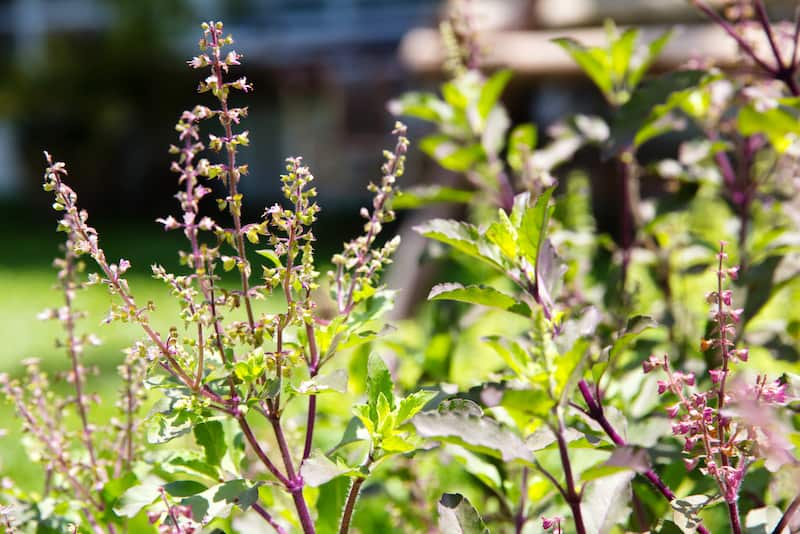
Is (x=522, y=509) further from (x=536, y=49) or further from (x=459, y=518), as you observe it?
(x=536, y=49)

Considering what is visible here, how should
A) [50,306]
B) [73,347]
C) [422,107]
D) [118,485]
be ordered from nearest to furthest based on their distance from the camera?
[118,485], [73,347], [422,107], [50,306]

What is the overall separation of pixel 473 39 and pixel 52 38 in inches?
425

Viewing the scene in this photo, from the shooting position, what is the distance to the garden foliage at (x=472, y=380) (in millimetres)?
870

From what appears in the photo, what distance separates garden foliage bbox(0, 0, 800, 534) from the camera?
0.87 m

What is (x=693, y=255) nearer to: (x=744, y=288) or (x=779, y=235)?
(x=779, y=235)

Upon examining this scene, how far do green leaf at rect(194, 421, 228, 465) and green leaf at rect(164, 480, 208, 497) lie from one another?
0.18ft

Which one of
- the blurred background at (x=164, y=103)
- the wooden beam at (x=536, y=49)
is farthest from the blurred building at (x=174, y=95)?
the wooden beam at (x=536, y=49)

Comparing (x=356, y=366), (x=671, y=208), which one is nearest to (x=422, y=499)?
(x=356, y=366)

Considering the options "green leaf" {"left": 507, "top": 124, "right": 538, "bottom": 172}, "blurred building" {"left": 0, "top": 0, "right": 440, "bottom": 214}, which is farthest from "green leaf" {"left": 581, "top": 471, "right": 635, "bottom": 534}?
"blurred building" {"left": 0, "top": 0, "right": 440, "bottom": 214}

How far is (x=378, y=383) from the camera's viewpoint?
1.02m

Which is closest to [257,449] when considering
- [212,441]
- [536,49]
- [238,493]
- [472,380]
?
[238,493]

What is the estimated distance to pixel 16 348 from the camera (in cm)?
592

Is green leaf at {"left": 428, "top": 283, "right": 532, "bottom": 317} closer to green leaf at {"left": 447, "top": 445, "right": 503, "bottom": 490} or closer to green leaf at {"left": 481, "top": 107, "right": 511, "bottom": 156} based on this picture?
green leaf at {"left": 447, "top": 445, "right": 503, "bottom": 490}

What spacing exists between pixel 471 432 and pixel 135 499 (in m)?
0.36
